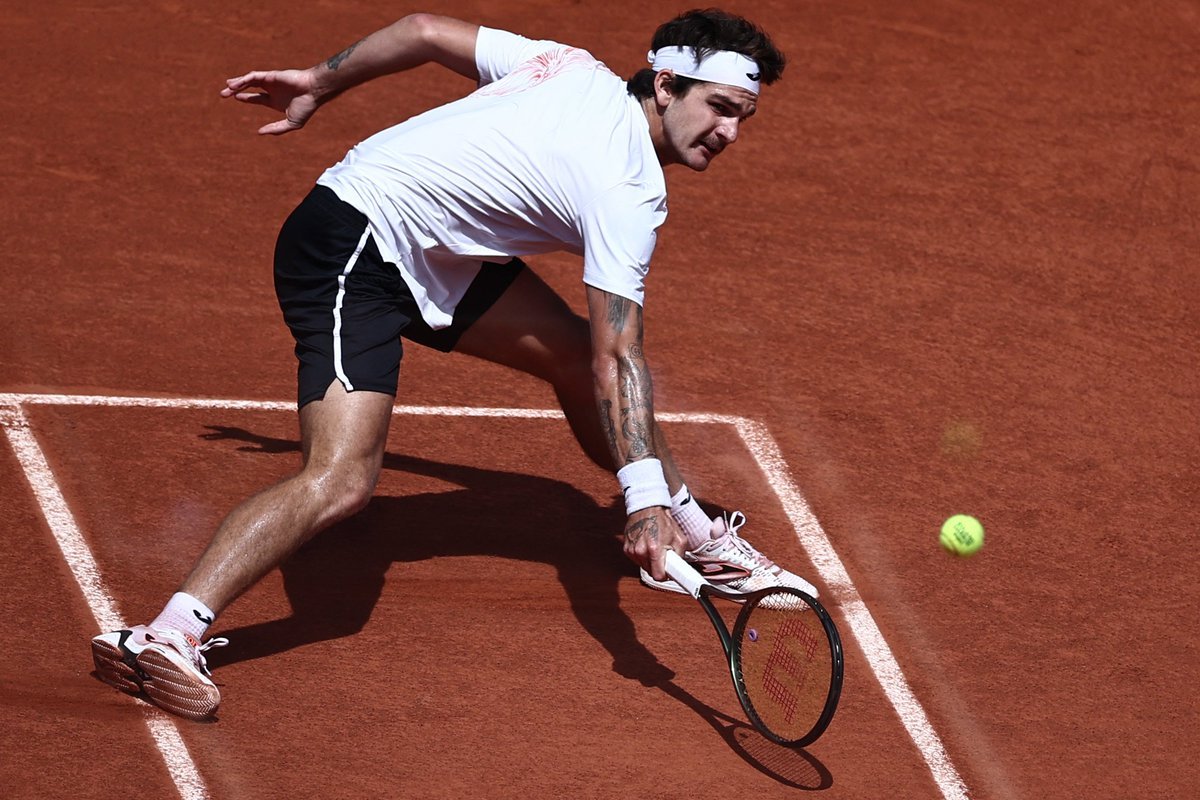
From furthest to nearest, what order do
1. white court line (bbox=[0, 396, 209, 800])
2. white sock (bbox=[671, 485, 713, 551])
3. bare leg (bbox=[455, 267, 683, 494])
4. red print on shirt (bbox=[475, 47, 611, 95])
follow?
white sock (bbox=[671, 485, 713, 551]), bare leg (bbox=[455, 267, 683, 494]), red print on shirt (bbox=[475, 47, 611, 95]), white court line (bbox=[0, 396, 209, 800])

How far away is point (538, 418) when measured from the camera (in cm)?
660

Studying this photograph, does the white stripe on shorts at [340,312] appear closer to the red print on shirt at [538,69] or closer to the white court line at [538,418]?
the red print on shirt at [538,69]

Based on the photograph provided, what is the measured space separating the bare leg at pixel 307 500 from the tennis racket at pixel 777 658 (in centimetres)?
93

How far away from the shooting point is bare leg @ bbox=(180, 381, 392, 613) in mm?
4723

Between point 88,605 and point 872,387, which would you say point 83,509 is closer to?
point 88,605

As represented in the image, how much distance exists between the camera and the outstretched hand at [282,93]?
18.7 feet

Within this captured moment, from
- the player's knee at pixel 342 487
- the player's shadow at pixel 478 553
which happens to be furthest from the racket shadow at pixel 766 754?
the player's knee at pixel 342 487

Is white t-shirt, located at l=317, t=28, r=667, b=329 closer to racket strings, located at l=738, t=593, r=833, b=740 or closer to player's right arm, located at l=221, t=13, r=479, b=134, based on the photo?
player's right arm, located at l=221, t=13, r=479, b=134

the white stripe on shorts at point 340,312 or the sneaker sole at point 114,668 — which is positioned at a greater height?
the white stripe on shorts at point 340,312

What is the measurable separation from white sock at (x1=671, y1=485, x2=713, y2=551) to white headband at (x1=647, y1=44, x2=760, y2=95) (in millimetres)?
1359

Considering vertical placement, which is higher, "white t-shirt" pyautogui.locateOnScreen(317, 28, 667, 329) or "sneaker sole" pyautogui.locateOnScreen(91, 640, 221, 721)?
"white t-shirt" pyautogui.locateOnScreen(317, 28, 667, 329)

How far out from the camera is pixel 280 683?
4.95 m

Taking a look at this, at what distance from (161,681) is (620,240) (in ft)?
5.75

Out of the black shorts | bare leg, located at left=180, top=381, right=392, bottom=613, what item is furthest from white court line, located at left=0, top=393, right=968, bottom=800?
the black shorts
